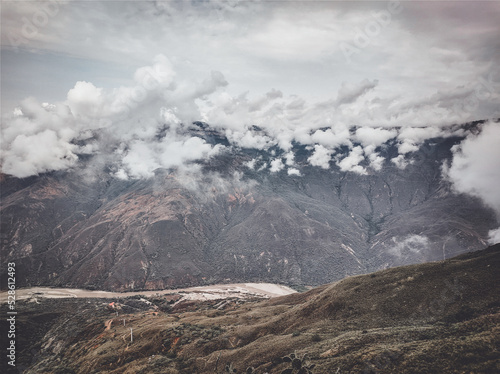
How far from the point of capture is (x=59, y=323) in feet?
381

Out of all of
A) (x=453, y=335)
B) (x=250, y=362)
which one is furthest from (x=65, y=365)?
(x=453, y=335)

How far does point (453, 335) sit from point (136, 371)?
4821 centimetres

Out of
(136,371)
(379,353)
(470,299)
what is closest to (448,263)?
(470,299)

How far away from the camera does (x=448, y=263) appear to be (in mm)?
57688

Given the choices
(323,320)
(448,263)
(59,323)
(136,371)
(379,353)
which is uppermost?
(448,263)

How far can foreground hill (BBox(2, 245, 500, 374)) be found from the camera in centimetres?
2725

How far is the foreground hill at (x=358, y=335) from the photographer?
2725 centimetres

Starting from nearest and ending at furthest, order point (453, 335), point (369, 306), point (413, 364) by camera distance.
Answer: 1. point (413, 364)
2. point (453, 335)
3. point (369, 306)

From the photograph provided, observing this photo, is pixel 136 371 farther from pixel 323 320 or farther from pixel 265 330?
pixel 323 320

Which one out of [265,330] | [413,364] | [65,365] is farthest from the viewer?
[65,365]

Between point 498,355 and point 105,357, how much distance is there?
68.2 metres

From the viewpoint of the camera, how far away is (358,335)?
3869cm

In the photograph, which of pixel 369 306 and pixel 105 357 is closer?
pixel 369 306

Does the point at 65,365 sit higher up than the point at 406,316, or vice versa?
the point at 406,316
